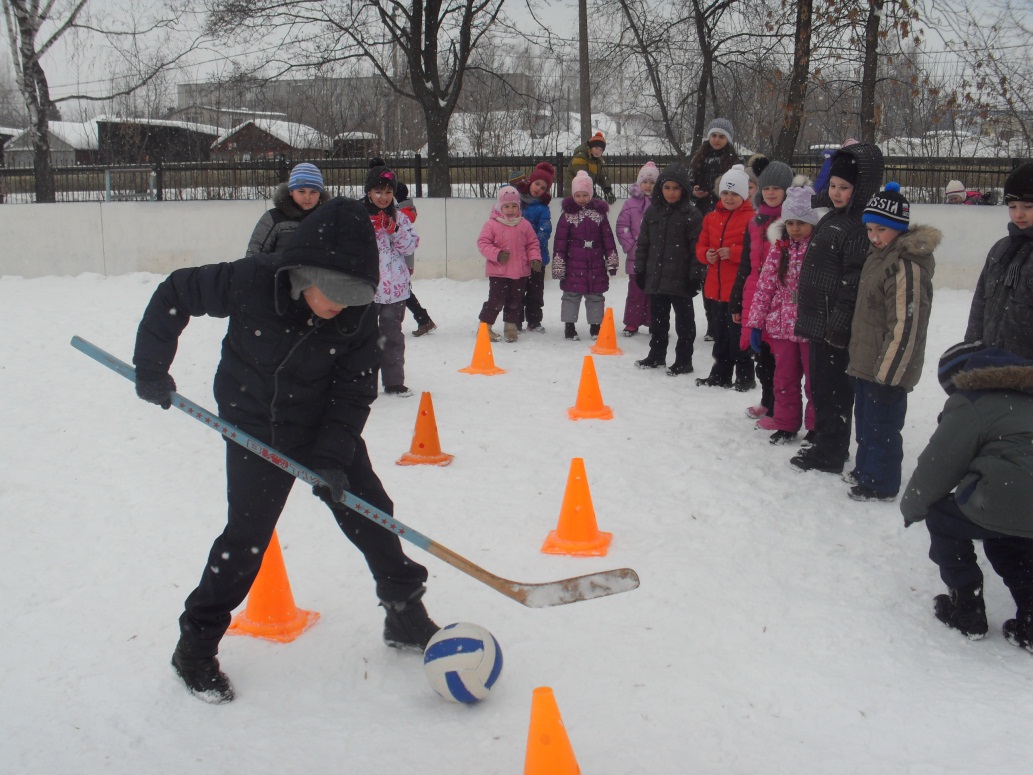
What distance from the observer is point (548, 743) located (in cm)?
253

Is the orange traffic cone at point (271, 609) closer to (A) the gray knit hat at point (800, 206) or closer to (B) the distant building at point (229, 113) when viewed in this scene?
(A) the gray knit hat at point (800, 206)

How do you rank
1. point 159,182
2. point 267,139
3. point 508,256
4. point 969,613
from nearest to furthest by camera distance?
point 969,613
point 508,256
point 159,182
point 267,139

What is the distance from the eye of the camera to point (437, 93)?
16.2m

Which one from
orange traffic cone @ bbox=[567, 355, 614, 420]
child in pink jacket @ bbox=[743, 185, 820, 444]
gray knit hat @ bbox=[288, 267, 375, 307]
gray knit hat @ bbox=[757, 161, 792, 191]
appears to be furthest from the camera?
orange traffic cone @ bbox=[567, 355, 614, 420]

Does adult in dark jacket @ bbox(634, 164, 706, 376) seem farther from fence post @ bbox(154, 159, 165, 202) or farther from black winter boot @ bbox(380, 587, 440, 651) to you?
fence post @ bbox(154, 159, 165, 202)

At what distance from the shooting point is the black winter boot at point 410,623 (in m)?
3.49

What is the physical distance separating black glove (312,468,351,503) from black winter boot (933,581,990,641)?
98.0 inches

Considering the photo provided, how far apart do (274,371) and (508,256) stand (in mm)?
6465

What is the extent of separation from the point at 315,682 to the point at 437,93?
47.1 ft

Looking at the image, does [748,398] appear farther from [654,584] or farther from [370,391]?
[370,391]

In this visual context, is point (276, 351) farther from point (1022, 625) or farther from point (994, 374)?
point (1022, 625)

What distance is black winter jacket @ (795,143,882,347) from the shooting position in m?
5.16

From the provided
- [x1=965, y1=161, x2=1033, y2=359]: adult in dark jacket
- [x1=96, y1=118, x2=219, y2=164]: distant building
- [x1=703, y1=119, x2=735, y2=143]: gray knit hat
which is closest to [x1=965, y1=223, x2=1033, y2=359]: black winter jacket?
[x1=965, y1=161, x2=1033, y2=359]: adult in dark jacket

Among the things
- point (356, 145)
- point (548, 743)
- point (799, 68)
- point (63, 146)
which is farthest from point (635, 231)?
point (63, 146)
